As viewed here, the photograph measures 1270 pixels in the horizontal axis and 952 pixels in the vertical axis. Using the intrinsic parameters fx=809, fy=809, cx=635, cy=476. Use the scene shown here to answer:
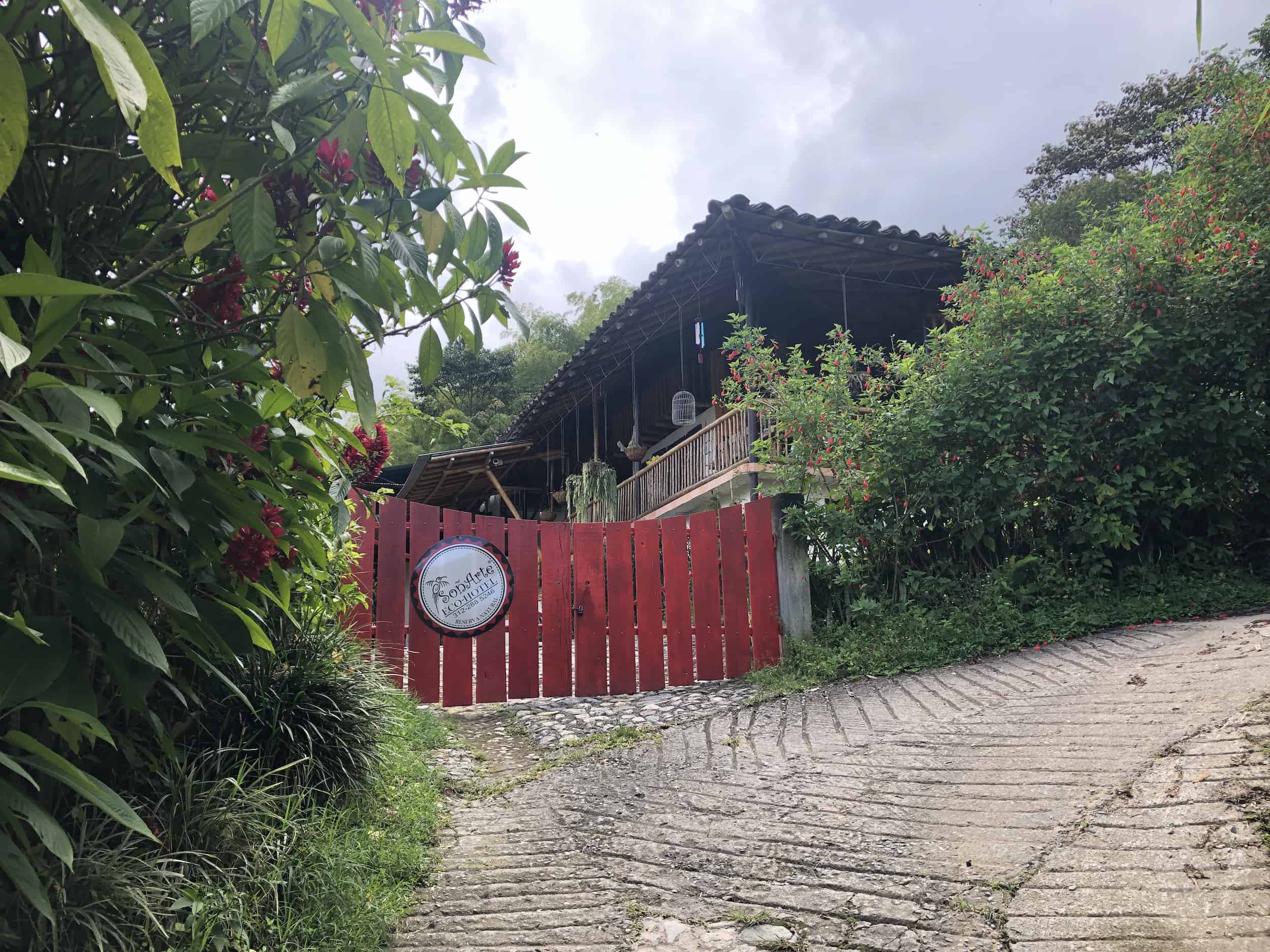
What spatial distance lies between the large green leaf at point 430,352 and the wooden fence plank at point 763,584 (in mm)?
4845

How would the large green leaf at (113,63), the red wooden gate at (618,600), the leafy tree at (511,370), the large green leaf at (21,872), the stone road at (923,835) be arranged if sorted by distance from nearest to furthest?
the large green leaf at (113,63)
the large green leaf at (21,872)
the stone road at (923,835)
the red wooden gate at (618,600)
the leafy tree at (511,370)

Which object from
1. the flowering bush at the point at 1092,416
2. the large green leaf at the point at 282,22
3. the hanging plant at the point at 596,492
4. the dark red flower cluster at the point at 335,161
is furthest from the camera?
the hanging plant at the point at 596,492

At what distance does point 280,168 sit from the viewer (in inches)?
55.9

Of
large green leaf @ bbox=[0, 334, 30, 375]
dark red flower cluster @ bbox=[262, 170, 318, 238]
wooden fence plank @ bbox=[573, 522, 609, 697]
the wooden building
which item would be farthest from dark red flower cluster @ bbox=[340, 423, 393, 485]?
the wooden building

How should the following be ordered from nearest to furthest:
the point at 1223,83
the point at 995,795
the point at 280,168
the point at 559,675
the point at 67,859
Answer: the point at 67,859, the point at 280,168, the point at 995,795, the point at 559,675, the point at 1223,83

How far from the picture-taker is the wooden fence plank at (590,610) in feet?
20.6

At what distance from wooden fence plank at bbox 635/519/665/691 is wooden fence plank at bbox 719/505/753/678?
50cm

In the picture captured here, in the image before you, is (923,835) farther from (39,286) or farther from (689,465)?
(689,465)

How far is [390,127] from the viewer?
128 cm

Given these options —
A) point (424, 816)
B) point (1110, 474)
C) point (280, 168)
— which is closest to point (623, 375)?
point (1110, 474)

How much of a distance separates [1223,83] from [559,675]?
763 centimetres

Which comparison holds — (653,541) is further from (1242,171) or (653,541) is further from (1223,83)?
(1223,83)

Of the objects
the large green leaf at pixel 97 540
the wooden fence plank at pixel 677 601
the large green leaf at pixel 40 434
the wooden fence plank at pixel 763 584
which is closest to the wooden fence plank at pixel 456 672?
the wooden fence plank at pixel 677 601

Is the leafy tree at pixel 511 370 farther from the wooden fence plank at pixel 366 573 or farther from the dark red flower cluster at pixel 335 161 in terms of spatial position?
the dark red flower cluster at pixel 335 161
